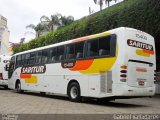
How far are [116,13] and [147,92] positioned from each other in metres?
9.92

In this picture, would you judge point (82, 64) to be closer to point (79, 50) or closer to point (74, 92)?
point (79, 50)

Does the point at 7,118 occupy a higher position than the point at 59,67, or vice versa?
the point at 59,67

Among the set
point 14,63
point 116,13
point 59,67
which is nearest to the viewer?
point 59,67

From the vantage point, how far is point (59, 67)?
61.5ft

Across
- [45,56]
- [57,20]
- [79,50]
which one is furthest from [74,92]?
[57,20]

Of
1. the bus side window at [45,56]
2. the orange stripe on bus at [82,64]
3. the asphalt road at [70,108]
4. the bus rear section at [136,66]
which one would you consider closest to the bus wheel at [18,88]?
the bus side window at [45,56]

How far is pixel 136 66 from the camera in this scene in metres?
14.7

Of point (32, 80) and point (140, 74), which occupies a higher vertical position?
point (140, 74)

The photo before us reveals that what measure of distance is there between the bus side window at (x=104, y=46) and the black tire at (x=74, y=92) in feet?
8.44

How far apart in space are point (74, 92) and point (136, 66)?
407cm

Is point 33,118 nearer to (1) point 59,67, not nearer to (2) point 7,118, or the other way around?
(2) point 7,118

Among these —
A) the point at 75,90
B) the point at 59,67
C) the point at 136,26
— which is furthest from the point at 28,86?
the point at 136,26

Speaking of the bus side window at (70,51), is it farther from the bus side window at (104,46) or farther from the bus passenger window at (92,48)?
the bus side window at (104,46)

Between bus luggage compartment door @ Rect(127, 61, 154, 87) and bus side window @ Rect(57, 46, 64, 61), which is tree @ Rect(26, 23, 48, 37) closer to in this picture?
bus side window @ Rect(57, 46, 64, 61)
